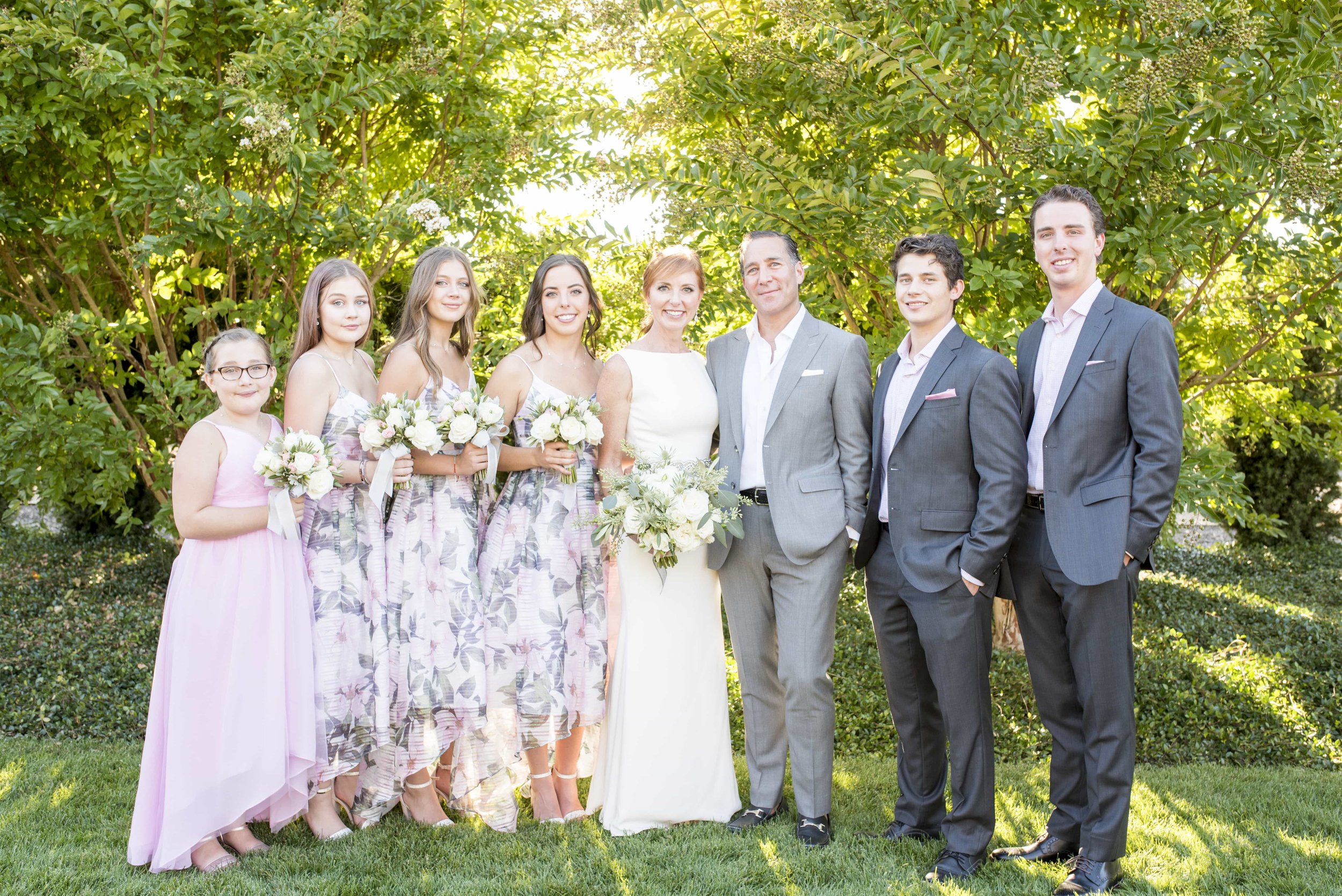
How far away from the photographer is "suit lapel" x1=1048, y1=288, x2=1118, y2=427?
3.34m

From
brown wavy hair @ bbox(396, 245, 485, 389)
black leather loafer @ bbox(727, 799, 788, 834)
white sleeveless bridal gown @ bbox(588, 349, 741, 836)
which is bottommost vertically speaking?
black leather loafer @ bbox(727, 799, 788, 834)

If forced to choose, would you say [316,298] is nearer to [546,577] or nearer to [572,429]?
[572,429]

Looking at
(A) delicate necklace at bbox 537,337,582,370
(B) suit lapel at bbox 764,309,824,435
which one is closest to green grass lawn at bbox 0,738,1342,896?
(B) suit lapel at bbox 764,309,824,435

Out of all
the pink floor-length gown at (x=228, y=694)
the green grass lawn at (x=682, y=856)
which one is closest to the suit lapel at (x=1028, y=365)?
the green grass lawn at (x=682, y=856)

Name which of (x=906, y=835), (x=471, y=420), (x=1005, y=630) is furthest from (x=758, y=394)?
(x=1005, y=630)

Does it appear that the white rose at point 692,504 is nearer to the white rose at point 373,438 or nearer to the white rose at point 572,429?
the white rose at point 572,429

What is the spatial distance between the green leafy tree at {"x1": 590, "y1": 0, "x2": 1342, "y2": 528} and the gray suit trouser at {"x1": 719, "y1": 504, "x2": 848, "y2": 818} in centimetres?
144

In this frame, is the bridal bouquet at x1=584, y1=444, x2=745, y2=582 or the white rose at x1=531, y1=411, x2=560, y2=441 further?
the white rose at x1=531, y1=411, x2=560, y2=441

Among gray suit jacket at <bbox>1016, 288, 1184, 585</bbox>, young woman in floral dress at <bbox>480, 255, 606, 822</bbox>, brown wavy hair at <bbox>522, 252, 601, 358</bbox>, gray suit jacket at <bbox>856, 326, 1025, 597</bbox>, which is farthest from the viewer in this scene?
brown wavy hair at <bbox>522, 252, 601, 358</bbox>

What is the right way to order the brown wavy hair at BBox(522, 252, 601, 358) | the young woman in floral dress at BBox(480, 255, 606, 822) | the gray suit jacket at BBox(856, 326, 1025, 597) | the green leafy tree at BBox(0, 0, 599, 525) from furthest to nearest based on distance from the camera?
the green leafy tree at BBox(0, 0, 599, 525) → the brown wavy hair at BBox(522, 252, 601, 358) → the young woman in floral dress at BBox(480, 255, 606, 822) → the gray suit jacket at BBox(856, 326, 1025, 597)

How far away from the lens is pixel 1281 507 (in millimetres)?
12211

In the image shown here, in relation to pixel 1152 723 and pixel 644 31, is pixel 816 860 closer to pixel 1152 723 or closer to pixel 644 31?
pixel 1152 723

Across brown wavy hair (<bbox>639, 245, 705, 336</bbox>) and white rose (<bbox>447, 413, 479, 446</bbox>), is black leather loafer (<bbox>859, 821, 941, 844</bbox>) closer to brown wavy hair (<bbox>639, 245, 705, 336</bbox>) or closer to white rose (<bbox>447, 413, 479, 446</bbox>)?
white rose (<bbox>447, 413, 479, 446</bbox>)

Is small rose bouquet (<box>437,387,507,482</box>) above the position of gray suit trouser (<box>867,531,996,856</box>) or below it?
above
